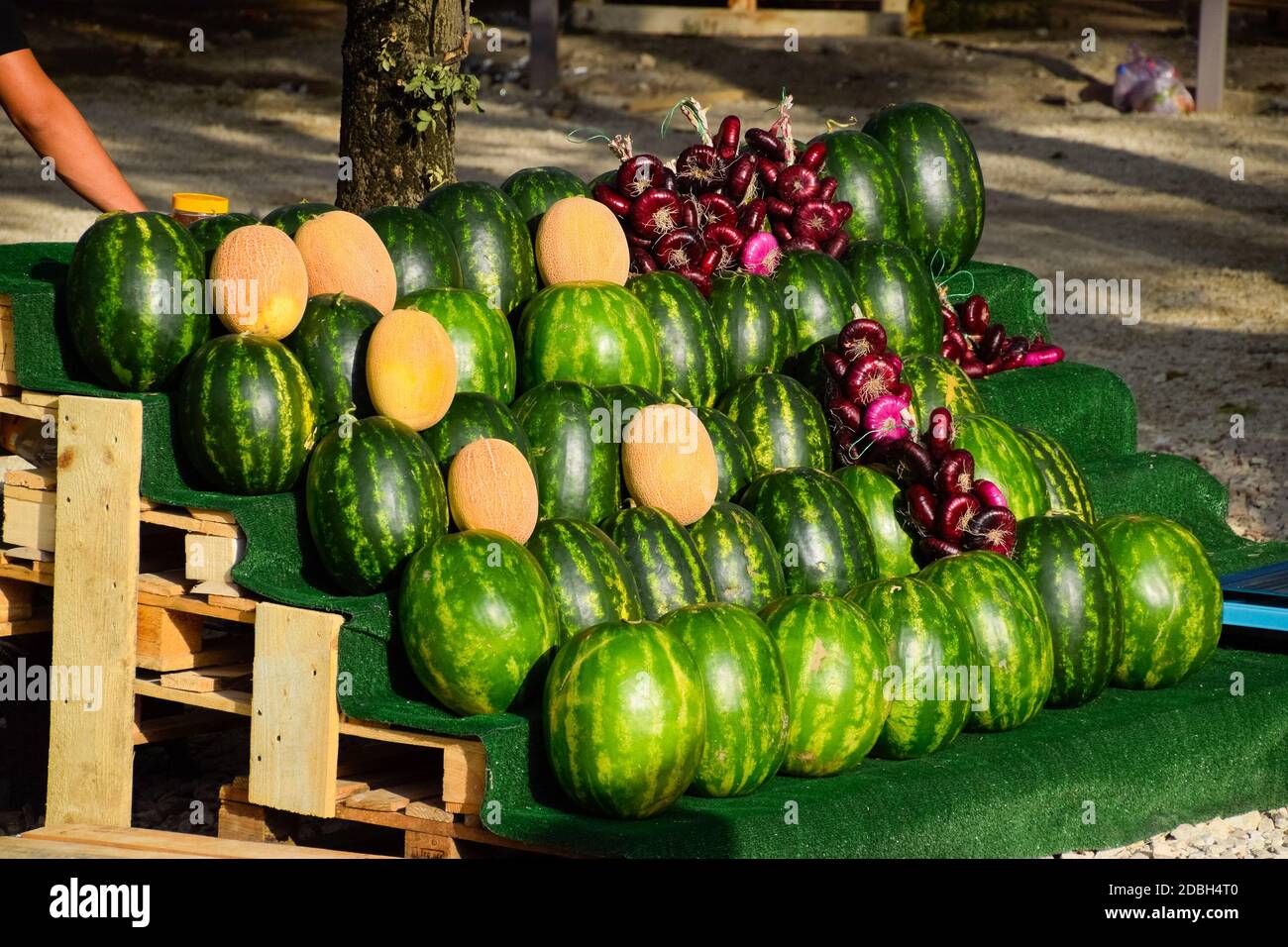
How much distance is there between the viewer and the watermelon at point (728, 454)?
5227mm

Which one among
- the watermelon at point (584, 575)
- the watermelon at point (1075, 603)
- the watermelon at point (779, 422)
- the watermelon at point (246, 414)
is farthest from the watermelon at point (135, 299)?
the watermelon at point (1075, 603)

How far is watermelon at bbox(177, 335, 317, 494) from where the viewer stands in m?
4.64

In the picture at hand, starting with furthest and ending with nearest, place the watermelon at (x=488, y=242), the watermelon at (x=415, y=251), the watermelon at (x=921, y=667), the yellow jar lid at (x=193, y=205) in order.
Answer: the yellow jar lid at (x=193, y=205), the watermelon at (x=488, y=242), the watermelon at (x=415, y=251), the watermelon at (x=921, y=667)

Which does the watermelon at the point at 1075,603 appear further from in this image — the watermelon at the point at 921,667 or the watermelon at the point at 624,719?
the watermelon at the point at 624,719

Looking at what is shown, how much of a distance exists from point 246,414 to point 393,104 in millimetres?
2489

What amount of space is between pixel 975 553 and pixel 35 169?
10.9m

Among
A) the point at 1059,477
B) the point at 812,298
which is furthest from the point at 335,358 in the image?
the point at 1059,477

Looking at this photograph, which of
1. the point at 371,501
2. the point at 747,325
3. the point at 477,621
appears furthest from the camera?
the point at 747,325

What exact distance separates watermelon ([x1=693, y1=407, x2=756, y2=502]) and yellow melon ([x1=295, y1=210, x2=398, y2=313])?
37.5 inches

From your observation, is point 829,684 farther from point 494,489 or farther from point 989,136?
point 989,136

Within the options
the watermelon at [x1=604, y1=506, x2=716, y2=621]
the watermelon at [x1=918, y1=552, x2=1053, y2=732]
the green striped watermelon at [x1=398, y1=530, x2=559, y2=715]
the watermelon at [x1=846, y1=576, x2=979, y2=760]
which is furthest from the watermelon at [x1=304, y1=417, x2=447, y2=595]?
the watermelon at [x1=918, y1=552, x2=1053, y2=732]

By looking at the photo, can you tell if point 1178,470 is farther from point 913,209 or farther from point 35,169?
point 35,169

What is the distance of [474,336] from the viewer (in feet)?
16.8

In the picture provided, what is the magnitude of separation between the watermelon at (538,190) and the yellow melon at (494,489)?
134 cm
